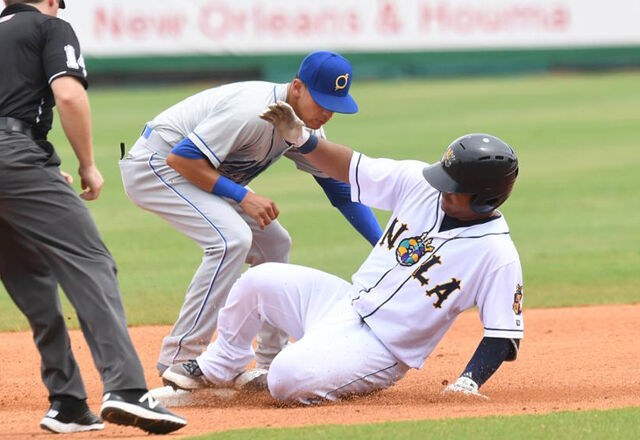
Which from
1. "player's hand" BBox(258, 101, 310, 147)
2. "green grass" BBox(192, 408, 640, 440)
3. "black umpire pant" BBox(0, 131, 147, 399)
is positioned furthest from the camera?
"player's hand" BBox(258, 101, 310, 147)

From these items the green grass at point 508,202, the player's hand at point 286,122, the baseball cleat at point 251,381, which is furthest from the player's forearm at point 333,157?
the green grass at point 508,202

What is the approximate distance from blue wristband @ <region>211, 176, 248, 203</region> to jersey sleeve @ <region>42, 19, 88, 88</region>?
1364 millimetres

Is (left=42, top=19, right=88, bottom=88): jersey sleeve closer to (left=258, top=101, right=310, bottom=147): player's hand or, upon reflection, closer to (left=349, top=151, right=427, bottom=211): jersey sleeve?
(left=258, top=101, right=310, bottom=147): player's hand

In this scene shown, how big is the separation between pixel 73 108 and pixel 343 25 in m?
25.3

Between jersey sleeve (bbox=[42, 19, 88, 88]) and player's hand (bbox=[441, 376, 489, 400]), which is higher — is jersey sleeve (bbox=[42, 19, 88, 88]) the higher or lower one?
the higher one

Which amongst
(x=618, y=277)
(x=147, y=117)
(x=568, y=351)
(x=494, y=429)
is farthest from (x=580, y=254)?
(x=147, y=117)

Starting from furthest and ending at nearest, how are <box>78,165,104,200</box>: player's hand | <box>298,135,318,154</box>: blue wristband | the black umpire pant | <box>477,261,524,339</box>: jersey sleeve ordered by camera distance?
<box>298,135,318,154</box>: blue wristband → <box>477,261,524,339</box>: jersey sleeve → <box>78,165,104,200</box>: player's hand → the black umpire pant

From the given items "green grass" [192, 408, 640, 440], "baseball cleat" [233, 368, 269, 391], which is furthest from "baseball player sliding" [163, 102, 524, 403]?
"green grass" [192, 408, 640, 440]

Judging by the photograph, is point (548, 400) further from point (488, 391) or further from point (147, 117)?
point (147, 117)

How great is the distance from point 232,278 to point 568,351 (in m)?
2.40

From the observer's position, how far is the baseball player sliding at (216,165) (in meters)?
5.80

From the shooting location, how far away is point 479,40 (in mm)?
29734

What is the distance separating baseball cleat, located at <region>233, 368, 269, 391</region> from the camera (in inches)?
232

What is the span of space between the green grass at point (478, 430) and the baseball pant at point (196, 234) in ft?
4.56
